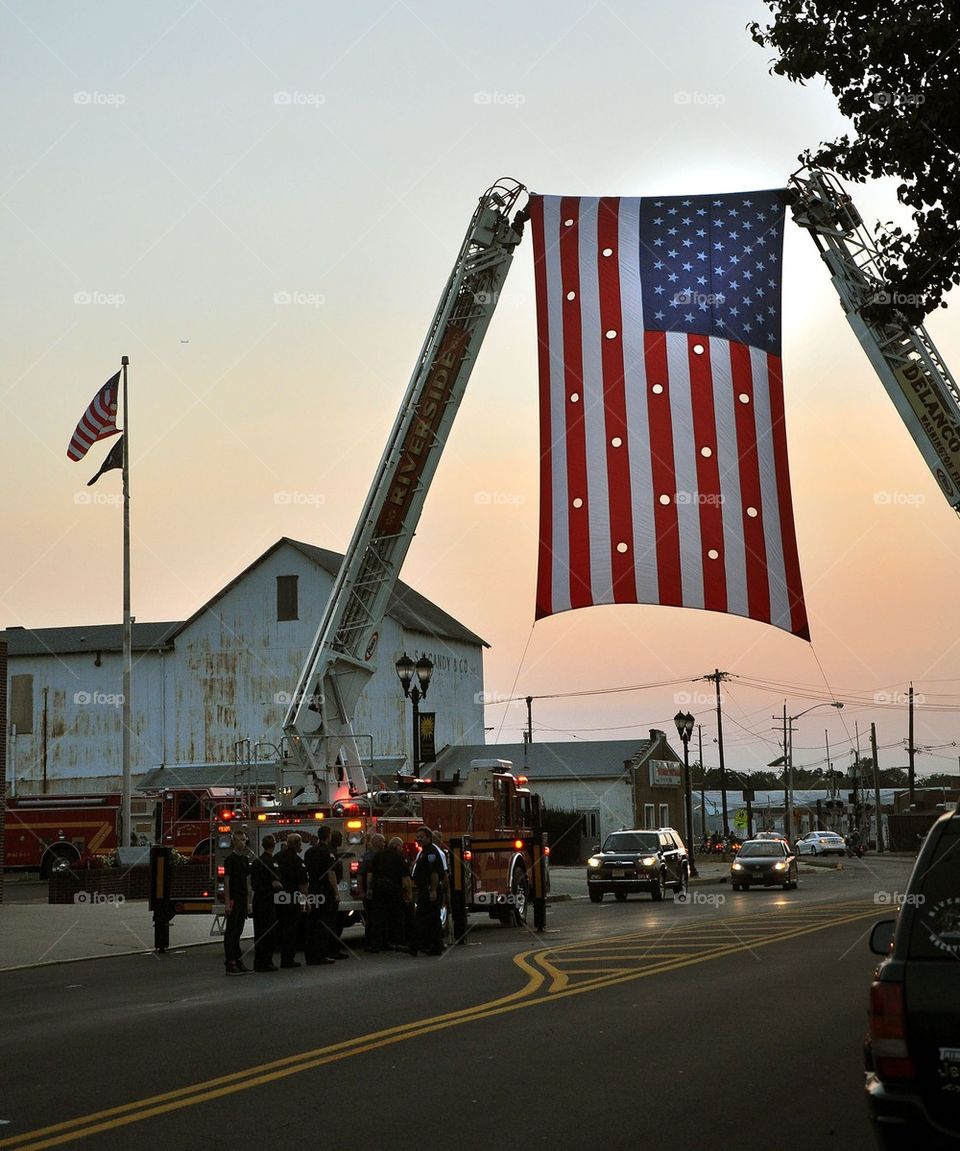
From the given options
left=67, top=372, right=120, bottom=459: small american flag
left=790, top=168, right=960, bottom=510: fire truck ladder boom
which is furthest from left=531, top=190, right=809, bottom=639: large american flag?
left=67, top=372, right=120, bottom=459: small american flag

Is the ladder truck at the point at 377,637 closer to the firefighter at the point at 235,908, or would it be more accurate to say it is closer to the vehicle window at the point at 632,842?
the firefighter at the point at 235,908

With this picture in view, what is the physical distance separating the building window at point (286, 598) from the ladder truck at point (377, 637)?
132ft

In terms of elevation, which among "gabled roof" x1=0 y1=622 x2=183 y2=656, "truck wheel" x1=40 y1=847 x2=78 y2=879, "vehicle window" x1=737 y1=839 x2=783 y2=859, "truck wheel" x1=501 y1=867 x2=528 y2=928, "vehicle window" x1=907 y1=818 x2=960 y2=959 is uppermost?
"gabled roof" x1=0 y1=622 x2=183 y2=656

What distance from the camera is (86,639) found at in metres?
69.6

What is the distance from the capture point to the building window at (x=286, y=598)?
2581 inches

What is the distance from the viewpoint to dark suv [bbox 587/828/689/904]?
34312 mm

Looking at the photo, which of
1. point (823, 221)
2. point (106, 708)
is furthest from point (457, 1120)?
point (106, 708)

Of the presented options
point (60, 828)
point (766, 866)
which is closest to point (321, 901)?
point (766, 866)

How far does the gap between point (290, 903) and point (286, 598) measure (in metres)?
47.6

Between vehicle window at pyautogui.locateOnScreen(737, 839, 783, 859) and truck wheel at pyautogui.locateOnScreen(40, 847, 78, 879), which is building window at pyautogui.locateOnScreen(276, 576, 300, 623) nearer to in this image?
truck wheel at pyautogui.locateOnScreen(40, 847, 78, 879)

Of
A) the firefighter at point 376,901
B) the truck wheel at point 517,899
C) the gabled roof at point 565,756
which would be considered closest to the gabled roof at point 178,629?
the gabled roof at point 565,756

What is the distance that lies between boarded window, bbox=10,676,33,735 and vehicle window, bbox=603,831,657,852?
4124cm

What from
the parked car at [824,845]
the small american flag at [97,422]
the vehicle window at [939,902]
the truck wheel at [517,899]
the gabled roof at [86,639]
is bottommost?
the parked car at [824,845]

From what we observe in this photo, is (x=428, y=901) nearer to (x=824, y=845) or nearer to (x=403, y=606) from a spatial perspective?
(x=403, y=606)
